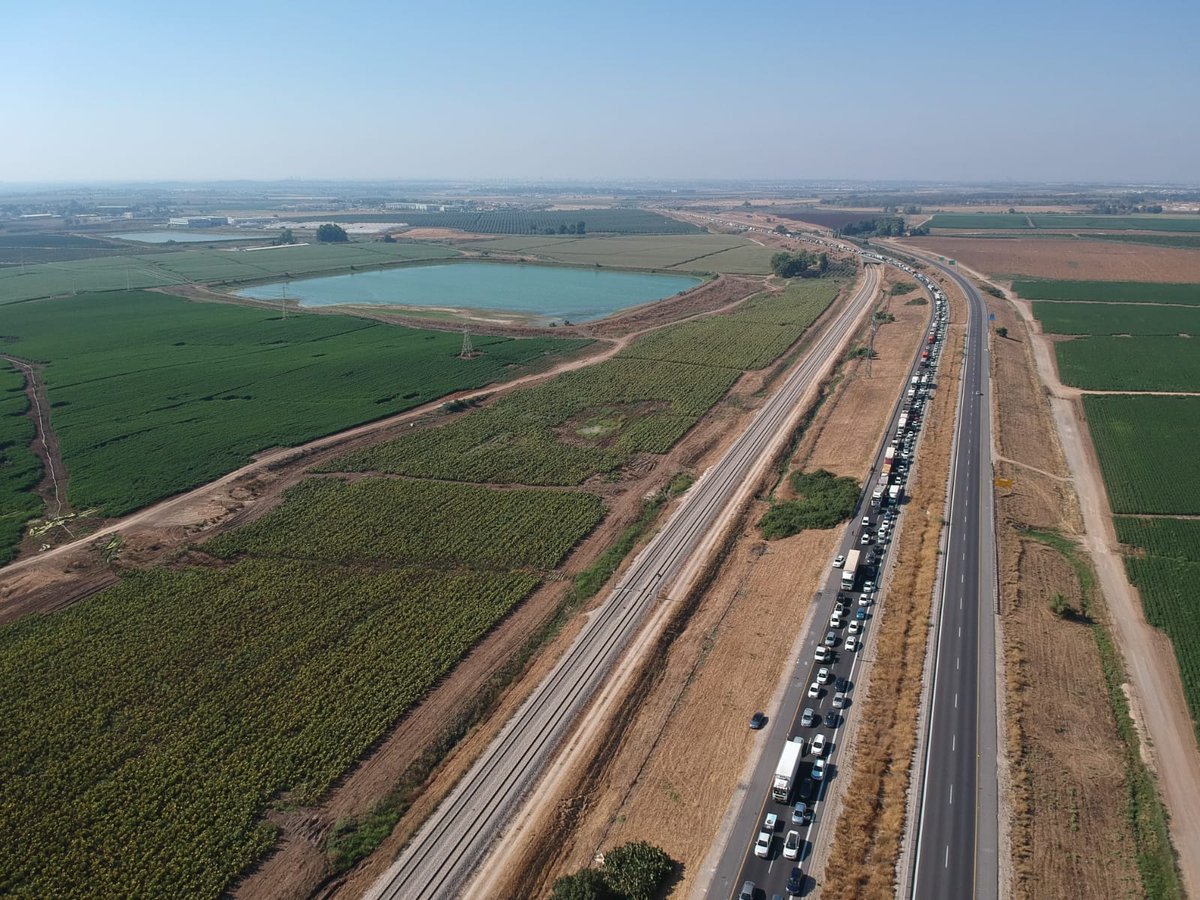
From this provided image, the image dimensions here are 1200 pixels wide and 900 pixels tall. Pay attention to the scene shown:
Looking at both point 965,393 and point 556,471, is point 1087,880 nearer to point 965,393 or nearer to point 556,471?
point 556,471

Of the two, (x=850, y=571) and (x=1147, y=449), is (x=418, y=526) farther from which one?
(x=1147, y=449)

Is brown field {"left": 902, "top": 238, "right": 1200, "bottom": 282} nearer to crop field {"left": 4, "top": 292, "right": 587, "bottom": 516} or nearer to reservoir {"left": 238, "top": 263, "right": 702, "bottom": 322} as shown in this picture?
reservoir {"left": 238, "top": 263, "right": 702, "bottom": 322}

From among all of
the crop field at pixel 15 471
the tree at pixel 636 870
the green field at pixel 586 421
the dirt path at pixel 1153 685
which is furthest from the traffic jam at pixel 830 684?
the crop field at pixel 15 471

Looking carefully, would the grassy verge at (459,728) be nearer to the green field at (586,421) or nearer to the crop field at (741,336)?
the green field at (586,421)

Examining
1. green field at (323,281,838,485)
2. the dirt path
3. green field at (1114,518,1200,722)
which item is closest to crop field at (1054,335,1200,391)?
Answer: the dirt path

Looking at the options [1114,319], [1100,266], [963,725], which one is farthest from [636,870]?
[1100,266]
